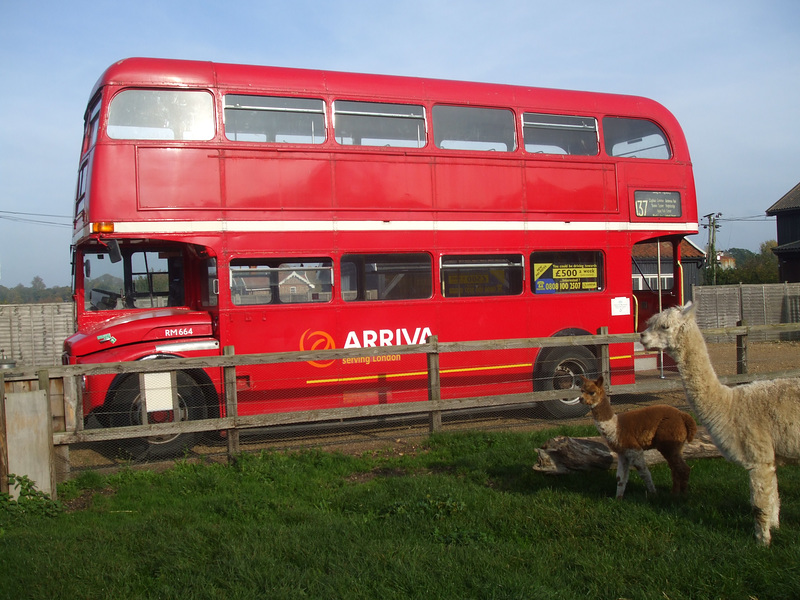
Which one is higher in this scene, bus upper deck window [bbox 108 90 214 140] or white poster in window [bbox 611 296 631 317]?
bus upper deck window [bbox 108 90 214 140]

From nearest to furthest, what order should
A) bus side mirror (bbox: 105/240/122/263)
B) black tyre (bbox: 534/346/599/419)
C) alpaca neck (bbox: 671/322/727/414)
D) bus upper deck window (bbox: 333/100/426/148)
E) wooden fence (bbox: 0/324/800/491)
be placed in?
alpaca neck (bbox: 671/322/727/414)
wooden fence (bbox: 0/324/800/491)
bus side mirror (bbox: 105/240/122/263)
bus upper deck window (bbox: 333/100/426/148)
black tyre (bbox: 534/346/599/419)

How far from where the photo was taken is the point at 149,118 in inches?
322

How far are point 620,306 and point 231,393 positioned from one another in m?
6.23

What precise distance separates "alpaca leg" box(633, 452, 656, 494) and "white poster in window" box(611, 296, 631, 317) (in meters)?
5.46

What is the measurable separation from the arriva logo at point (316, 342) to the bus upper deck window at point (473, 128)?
3132 millimetres

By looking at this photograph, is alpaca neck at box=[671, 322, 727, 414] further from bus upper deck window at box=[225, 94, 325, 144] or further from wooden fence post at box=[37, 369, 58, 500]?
bus upper deck window at box=[225, 94, 325, 144]

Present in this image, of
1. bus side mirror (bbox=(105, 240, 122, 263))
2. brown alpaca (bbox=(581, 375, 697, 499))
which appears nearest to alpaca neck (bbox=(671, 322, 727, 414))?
brown alpaca (bbox=(581, 375, 697, 499))

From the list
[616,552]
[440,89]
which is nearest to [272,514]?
[616,552]

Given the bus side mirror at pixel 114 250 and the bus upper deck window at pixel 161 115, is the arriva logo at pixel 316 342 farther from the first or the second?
the bus upper deck window at pixel 161 115

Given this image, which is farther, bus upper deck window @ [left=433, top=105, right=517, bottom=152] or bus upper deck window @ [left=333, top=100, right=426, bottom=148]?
bus upper deck window @ [left=433, top=105, right=517, bottom=152]

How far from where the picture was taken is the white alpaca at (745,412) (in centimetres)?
427

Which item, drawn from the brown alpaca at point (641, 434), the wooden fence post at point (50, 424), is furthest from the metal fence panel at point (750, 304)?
the wooden fence post at point (50, 424)

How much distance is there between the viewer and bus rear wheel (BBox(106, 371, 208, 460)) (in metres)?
8.02

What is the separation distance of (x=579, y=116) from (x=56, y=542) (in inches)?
348
